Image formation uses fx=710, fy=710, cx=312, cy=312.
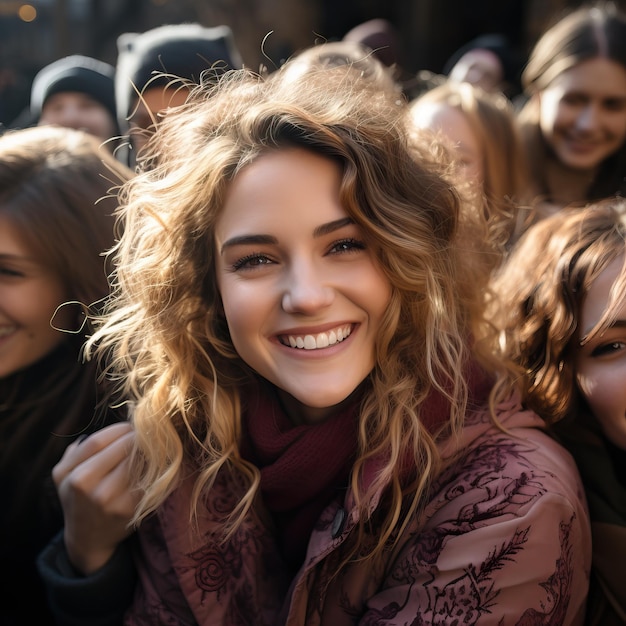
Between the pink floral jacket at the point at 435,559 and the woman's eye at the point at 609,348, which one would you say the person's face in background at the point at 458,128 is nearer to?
the woman's eye at the point at 609,348

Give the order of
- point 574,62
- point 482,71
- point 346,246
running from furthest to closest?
point 482,71, point 574,62, point 346,246

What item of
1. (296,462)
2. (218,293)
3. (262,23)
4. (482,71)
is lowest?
(296,462)

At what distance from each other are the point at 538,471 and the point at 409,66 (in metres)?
7.13

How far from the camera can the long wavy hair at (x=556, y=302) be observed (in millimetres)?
1588

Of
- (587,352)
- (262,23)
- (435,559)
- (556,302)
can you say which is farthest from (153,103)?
(262,23)

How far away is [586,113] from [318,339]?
1.92m

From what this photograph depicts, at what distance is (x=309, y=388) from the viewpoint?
4.86ft

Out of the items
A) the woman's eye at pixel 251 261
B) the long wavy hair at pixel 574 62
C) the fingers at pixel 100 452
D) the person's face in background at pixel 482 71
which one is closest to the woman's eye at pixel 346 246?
the woman's eye at pixel 251 261

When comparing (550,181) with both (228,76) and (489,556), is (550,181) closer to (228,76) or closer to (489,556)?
(228,76)

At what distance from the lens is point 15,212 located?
1.92 meters

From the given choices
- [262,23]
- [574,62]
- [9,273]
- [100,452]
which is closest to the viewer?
[100,452]

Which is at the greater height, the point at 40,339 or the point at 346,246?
the point at 346,246

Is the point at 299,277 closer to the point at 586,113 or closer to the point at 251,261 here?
the point at 251,261

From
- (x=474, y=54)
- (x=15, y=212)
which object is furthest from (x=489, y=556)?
(x=474, y=54)
